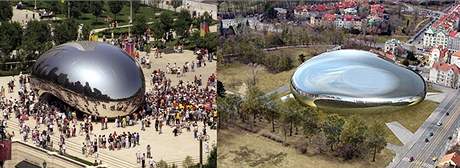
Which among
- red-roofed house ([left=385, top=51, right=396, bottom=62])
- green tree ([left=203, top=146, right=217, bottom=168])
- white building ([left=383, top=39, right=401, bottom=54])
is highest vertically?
white building ([left=383, top=39, right=401, bottom=54])

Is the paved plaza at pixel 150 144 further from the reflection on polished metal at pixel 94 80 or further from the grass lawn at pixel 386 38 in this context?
the grass lawn at pixel 386 38

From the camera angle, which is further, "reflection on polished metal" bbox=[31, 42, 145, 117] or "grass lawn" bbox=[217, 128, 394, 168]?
"reflection on polished metal" bbox=[31, 42, 145, 117]

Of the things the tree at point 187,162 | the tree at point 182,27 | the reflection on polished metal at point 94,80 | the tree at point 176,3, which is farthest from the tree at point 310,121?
the tree at point 176,3

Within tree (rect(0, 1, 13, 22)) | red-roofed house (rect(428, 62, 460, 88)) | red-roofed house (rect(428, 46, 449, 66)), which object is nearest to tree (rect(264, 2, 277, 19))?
red-roofed house (rect(428, 46, 449, 66))

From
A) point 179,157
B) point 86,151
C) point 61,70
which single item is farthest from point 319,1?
point 61,70

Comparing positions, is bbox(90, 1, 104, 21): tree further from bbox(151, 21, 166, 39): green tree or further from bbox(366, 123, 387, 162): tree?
bbox(366, 123, 387, 162): tree

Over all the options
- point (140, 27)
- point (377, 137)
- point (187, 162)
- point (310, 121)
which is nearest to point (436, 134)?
point (377, 137)

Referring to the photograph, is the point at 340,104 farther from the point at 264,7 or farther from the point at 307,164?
the point at 264,7
